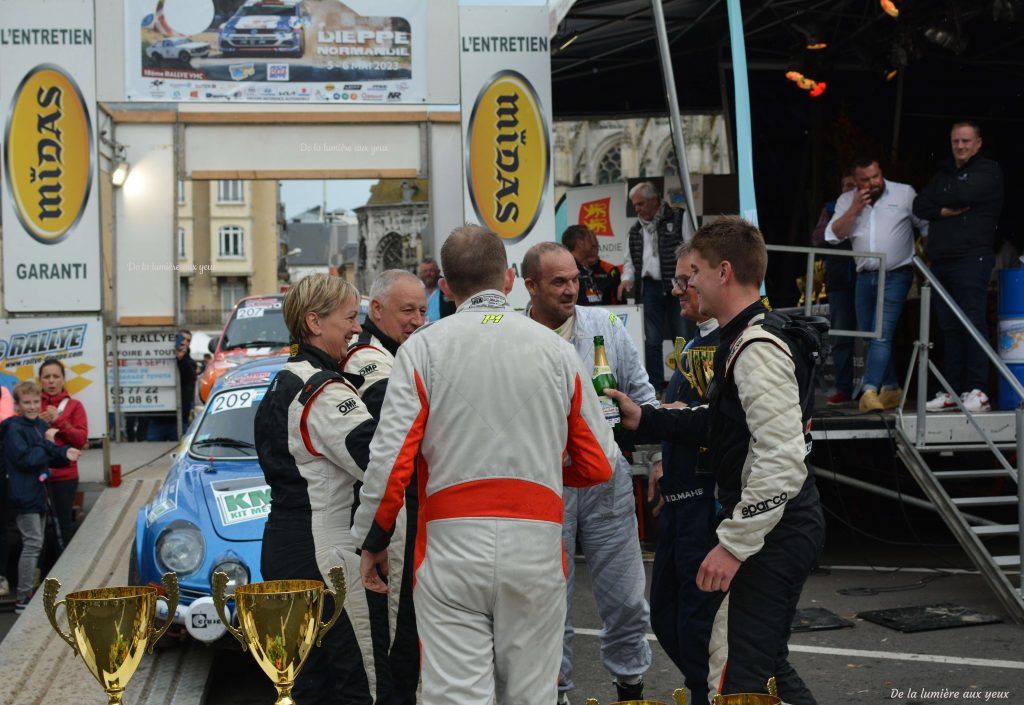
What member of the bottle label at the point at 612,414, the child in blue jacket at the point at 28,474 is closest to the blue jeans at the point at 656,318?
the child in blue jacket at the point at 28,474

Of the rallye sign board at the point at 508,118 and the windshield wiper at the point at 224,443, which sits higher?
the rallye sign board at the point at 508,118

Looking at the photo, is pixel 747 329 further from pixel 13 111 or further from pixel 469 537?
pixel 13 111

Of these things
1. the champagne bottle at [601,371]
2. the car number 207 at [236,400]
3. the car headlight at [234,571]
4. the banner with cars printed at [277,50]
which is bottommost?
the car headlight at [234,571]

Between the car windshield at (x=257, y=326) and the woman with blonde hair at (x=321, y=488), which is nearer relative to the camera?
the woman with blonde hair at (x=321, y=488)

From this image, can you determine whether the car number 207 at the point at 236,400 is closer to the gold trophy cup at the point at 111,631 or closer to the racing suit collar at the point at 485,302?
the racing suit collar at the point at 485,302

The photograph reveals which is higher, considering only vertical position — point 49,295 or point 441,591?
point 49,295

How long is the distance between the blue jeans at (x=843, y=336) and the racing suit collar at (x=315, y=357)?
647 cm

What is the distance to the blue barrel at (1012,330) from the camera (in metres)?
8.98

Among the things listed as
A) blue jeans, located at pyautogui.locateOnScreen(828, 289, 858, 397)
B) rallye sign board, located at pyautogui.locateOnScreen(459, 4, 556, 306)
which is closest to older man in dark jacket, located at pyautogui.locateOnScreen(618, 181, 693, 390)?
rallye sign board, located at pyautogui.locateOnScreen(459, 4, 556, 306)

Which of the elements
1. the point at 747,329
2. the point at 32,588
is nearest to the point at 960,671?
the point at 747,329

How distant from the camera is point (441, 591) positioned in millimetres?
3607

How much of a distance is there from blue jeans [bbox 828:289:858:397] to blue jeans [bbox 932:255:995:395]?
3.17ft

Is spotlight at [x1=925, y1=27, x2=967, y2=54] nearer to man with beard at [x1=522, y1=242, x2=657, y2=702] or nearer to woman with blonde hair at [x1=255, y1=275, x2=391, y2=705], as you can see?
man with beard at [x1=522, y1=242, x2=657, y2=702]

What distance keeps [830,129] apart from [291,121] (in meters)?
6.88
